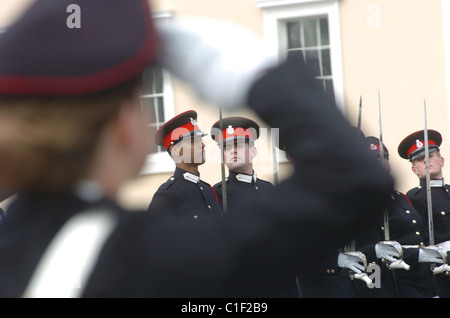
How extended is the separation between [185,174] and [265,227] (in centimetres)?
412

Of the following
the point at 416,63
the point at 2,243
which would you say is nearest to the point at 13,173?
the point at 2,243

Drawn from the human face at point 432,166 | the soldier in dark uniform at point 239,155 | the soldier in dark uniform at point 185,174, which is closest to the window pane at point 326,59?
the human face at point 432,166

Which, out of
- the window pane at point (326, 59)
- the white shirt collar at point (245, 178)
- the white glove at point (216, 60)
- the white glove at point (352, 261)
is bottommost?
the white glove at point (352, 261)

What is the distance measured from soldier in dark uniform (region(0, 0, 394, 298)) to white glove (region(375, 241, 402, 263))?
4236mm

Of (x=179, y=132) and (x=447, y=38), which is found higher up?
(x=447, y=38)

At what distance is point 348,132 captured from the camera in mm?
953

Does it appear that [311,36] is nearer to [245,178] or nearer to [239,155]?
[239,155]

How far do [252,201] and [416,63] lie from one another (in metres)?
7.94

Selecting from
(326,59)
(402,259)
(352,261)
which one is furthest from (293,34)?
(352,261)

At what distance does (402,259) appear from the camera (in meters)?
5.17

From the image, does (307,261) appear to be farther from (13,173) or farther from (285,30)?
(285,30)

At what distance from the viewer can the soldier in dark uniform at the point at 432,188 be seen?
5832 millimetres

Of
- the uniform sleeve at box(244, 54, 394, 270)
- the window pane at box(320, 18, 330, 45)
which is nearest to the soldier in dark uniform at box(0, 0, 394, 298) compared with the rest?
the uniform sleeve at box(244, 54, 394, 270)

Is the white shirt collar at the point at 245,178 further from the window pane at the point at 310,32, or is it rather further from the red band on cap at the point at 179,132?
the window pane at the point at 310,32
